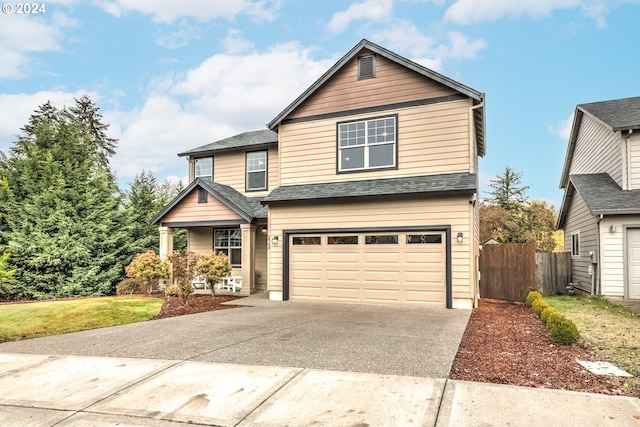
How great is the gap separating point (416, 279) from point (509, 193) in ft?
90.5

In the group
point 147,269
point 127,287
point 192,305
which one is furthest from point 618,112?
point 127,287

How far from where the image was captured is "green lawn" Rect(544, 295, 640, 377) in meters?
5.77

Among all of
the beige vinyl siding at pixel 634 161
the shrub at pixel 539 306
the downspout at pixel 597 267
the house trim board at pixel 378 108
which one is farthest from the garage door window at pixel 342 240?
the beige vinyl siding at pixel 634 161

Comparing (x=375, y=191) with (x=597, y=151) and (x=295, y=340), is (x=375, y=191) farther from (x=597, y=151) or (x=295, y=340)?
(x=597, y=151)

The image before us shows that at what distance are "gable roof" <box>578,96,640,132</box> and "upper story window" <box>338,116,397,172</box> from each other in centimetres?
742

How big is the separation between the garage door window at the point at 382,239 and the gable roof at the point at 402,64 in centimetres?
439

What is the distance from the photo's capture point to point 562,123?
82.7 feet

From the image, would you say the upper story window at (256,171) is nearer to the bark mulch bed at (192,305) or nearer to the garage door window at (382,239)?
the bark mulch bed at (192,305)

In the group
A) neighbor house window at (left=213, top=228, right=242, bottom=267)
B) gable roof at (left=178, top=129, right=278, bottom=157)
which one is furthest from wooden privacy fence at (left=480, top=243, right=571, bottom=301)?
neighbor house window at (left=213, top=228, right=242, bottom=267)

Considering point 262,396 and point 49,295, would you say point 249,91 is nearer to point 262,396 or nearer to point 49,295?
point 49,295

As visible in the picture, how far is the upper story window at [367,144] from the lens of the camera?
39.4ft

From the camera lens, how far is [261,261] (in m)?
15.6

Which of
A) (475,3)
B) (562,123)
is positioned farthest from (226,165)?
(562,123)

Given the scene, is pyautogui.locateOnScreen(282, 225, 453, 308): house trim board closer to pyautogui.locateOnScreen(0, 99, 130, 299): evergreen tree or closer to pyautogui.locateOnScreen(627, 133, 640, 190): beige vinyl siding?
pyautogui.locateOnScreen(627, 133, 640, 190): beige vinyl siding
